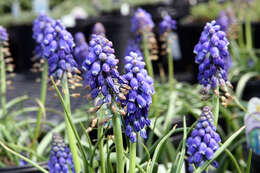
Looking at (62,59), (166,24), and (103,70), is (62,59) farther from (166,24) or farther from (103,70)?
(166,24)

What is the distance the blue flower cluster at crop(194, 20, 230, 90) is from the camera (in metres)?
1.82

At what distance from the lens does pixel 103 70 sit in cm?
151

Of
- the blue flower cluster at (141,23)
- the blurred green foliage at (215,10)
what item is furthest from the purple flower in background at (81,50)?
the blurred green foliage at (215,10)

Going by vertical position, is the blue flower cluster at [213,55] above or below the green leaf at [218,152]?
above

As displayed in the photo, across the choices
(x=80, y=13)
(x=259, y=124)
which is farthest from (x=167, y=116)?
(x=80, y=13)

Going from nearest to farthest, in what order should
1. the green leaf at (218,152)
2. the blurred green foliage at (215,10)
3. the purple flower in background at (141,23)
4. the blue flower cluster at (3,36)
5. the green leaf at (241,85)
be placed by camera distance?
the green leaf at (218,152) → the blue flower cluster at (3,36) → the purple flower in background at (141,23) → the green leaf at (241,85) → the blurred green foliage at (215,10)

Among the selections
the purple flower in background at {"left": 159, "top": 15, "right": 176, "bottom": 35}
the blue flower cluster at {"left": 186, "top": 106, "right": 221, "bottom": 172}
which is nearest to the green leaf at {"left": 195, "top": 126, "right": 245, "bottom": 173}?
the blue flower cluster at {"left": 186, "top": 106, "right": 221, "bottom": 172}

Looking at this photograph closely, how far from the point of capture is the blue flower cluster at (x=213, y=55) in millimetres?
1817

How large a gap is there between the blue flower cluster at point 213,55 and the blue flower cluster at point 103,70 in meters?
0.48

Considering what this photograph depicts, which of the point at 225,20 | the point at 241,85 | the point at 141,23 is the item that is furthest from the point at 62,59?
the point at 225,20

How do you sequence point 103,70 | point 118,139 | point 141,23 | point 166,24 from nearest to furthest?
point 103,70 → point 118,139 → point 141,23 → point 166,24

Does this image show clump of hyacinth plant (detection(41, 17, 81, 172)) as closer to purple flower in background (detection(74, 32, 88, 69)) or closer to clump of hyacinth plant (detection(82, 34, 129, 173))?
clump of hyacinth plant (detection(82, 34, 129, 173))

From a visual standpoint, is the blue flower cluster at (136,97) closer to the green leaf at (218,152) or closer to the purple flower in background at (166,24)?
the green leaf at (218,152)

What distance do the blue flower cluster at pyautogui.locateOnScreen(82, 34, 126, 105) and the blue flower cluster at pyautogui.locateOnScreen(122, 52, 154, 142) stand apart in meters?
0.05
